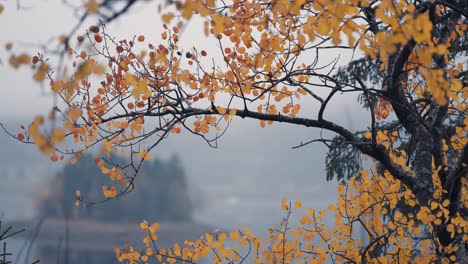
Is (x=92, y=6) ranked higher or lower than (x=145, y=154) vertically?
lower

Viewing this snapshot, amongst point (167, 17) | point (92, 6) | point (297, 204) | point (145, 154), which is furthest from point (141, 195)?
point (92, 6)

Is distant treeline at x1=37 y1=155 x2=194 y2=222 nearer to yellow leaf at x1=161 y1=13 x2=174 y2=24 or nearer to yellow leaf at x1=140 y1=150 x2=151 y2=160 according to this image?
yellow leaf at x1=140 y1=150 x2=151 y2=160

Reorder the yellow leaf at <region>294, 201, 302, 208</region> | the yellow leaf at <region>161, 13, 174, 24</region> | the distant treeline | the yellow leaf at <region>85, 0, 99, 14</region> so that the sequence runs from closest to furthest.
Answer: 1. the yellow leaf at <region>85, 0, 99, 14</region>
2. the yellow leaf at <region>161, 13, 174, 24</region>
3. the yellow leaf at <region>294, 201, 302, 208</region>
4. the distant treeline

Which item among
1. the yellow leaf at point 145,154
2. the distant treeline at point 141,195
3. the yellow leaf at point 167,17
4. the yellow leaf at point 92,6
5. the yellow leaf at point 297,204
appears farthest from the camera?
the distant treeline at point 141,195

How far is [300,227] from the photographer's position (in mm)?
6758

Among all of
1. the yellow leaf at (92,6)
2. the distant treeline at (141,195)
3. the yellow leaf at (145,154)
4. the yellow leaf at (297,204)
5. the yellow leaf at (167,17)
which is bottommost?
the yellow leaf at (92,6)

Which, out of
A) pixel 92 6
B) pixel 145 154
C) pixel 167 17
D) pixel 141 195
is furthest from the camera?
pixel 141 195

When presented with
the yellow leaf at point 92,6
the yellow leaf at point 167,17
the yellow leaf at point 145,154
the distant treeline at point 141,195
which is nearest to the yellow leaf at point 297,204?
the yellow leaf at point 145,154

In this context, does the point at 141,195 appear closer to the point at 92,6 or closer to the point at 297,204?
the point at 297,204

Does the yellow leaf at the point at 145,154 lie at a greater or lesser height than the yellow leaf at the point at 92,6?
greater

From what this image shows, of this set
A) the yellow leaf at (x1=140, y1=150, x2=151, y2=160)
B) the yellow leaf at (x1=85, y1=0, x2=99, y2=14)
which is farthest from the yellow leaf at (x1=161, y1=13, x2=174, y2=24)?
the yellow leaf at (x1=140, y1=150, x2=151, y2=160)

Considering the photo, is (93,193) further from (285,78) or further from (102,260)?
(285,78)

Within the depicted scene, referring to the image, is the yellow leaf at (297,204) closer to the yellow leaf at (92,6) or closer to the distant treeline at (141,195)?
the yellow leaf at (92,6)

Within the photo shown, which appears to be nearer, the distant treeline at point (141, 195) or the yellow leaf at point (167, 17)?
the yellow leaf at point (167, 17)
